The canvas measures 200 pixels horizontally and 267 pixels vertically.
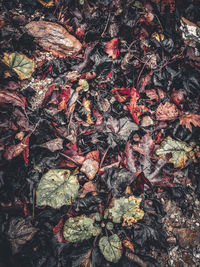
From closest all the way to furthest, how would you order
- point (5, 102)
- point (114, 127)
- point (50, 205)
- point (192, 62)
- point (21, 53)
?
point (50, 205) < point (5, 102) < point (114, 127) < point (21, 53) < point (192, 62)

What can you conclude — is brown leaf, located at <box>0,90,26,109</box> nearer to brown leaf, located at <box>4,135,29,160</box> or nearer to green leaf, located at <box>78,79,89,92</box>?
brown leaf, located at <box>4,135,29,160</box>

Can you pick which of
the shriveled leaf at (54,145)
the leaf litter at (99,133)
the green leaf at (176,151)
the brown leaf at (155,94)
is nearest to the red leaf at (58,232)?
the leaf litter at (99,133)

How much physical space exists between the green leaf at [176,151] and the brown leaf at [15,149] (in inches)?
48.4

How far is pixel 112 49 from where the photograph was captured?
174 centimetres

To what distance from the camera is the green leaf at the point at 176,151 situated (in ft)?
5.00

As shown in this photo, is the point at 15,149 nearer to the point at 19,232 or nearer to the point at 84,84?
the point at 19,232

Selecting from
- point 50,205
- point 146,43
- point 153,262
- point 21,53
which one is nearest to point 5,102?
point 21,53

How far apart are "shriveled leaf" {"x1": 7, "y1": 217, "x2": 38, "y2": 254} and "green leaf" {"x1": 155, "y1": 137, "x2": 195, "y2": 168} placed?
4.28ft

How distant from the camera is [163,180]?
4.91 ft

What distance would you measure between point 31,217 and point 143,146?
1180mm

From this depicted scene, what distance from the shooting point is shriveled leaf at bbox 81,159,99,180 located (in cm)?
144

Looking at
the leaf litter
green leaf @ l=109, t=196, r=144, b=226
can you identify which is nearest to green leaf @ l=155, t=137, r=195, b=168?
the leaf litter

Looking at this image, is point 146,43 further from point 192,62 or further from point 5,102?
point 5,102

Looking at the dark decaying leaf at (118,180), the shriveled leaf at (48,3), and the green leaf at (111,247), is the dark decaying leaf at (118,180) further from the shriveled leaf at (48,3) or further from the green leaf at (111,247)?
the shriveled leaf at (48,3)
